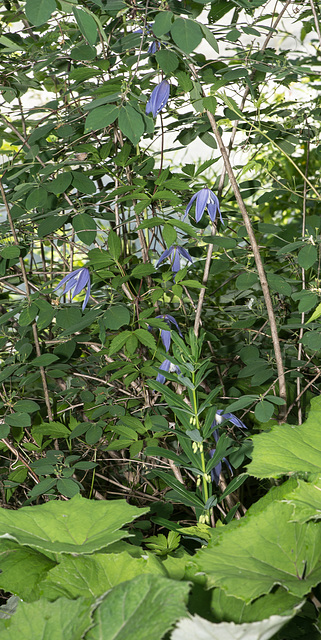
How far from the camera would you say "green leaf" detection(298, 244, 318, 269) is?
0.88 meters

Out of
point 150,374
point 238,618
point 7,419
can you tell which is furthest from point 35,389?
point 238,618

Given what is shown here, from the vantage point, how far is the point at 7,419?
984 mm

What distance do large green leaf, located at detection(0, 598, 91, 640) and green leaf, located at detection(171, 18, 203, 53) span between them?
619 millimetres

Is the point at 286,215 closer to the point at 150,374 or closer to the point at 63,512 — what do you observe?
the point at 150,374

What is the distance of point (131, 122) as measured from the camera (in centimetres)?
74

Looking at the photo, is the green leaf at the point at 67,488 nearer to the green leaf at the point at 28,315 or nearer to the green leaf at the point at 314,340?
the green leaf at the point at 28,315

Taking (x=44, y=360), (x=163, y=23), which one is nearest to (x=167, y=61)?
(x=163, y=23)

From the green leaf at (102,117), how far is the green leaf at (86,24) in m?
0.10

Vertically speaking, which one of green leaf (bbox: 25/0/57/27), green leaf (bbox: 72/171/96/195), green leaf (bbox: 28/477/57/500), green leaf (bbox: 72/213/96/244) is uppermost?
green leaf (bbox: 25/0/57/27)

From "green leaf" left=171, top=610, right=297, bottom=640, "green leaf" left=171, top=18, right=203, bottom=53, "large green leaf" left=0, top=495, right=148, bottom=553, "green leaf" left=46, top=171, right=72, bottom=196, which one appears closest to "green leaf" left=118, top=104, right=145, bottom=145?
"green leaf" left=171, top=18, right=203, bottom=53

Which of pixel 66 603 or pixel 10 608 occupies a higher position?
pixel 66 603

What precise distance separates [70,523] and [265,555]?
0.18m

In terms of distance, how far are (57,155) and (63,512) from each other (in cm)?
84

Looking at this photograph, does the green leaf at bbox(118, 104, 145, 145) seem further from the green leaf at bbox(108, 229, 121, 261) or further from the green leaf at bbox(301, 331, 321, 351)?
the green leaf at bbox(301, 331, 321, 351)
